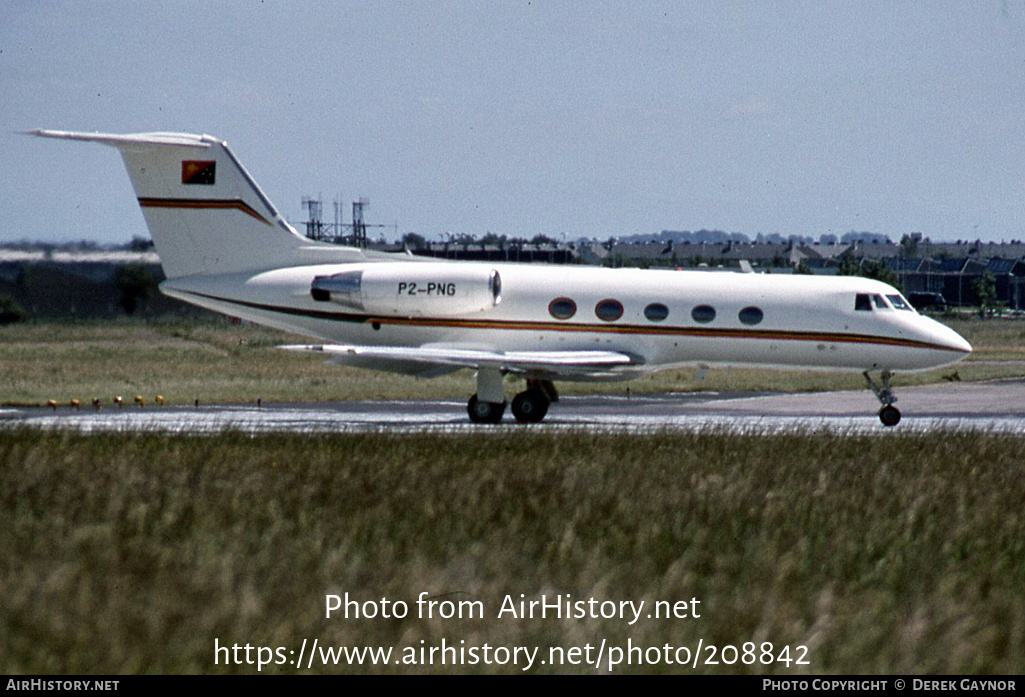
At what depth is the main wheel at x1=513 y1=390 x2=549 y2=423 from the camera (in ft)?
85.5

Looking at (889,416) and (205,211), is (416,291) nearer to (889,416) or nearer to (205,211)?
(205,211)

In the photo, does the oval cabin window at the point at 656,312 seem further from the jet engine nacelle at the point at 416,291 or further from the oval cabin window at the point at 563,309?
the jet engine nacelle at the point at 416,291

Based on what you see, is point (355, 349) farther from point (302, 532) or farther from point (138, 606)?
point (138, 606)

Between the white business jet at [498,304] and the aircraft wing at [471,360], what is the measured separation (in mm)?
60

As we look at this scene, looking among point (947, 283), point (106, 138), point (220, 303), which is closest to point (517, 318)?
point (220, 303)

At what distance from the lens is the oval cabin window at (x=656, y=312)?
84.6ft

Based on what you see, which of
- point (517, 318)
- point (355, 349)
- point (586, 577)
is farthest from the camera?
point (517, 318)

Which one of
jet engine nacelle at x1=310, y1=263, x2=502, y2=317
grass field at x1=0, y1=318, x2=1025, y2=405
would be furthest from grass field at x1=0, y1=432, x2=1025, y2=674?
grass field at x1=0, y1=318, x2=1025, y2=405

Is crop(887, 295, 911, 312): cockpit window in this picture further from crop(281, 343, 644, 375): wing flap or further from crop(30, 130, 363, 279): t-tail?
crop(30, 130, 363, 279): t-tail

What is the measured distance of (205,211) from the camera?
2666cm

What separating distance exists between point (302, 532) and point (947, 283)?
5905 inches

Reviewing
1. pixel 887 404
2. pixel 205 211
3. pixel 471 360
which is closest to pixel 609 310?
pixel 471 360

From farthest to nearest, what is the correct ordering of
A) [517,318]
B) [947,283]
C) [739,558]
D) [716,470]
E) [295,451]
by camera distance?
[947,283] → [517,318] → [295,451] → [716,470] → [739,558]

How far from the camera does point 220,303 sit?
26.9 metres
